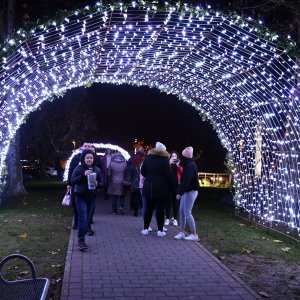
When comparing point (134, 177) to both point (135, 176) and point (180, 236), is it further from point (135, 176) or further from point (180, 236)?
point (180, 236)

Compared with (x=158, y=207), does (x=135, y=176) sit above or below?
above

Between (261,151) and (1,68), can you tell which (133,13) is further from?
(261,151)

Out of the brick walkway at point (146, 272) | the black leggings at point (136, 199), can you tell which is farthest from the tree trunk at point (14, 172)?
the brick walkway at point (146, 272)

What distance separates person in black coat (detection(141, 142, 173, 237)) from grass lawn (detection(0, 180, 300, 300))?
1.11 metres

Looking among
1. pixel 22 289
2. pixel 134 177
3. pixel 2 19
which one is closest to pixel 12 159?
pixel 2 19

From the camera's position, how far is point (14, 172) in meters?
20.2

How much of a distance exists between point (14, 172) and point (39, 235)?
10665mm

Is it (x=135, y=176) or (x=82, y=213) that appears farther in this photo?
(x=135, y=176)

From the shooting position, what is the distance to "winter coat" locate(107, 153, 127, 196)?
1303 cm

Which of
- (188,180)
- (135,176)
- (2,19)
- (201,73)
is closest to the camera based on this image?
(188,180)

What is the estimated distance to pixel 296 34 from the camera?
43.5ft

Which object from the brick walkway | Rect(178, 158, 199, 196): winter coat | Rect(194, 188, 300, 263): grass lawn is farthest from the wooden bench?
Rect(178, 158, 199, 196): winter coat

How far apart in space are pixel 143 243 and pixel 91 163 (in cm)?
186

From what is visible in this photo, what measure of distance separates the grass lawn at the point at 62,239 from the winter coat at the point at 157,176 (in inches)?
50.5
